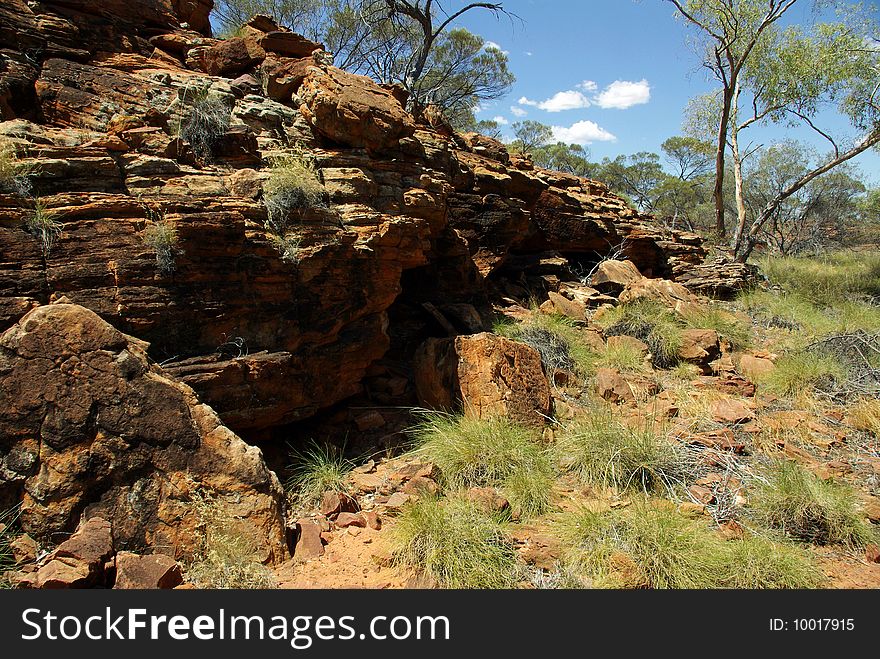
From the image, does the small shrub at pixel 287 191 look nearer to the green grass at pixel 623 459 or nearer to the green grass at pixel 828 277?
the green grass at pixel 623 459

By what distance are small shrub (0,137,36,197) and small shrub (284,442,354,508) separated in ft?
9.31

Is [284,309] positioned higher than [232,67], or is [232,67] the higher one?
[232,67]

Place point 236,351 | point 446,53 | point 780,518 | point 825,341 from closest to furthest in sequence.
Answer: point 780,518
point 236,351
point 825,341
point 446,53

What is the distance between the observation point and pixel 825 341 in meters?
7.04

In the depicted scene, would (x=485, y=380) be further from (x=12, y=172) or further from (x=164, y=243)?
(x=12, y=172)

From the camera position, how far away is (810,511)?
3732mm

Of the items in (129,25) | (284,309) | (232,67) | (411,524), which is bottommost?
(411,524)

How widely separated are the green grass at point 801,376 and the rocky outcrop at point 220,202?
14.4ft

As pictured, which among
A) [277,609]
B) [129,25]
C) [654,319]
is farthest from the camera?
[654,319]

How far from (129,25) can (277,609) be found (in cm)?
669

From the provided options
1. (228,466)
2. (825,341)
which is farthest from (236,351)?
(825,341)

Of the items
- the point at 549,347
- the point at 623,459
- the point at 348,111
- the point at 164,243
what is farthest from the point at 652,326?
the point at 164,243

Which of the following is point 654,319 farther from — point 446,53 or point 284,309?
point 446,53

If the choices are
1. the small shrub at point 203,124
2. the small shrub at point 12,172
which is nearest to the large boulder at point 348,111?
the small shrub at point 203,124
